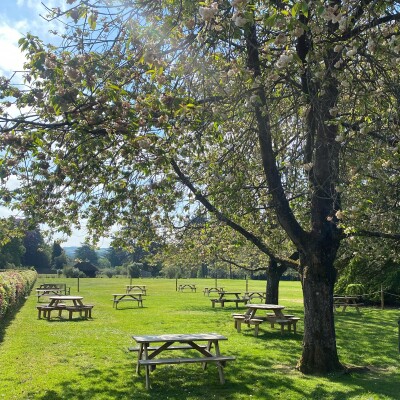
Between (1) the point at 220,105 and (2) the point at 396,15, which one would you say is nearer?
(2) the point at 396,15

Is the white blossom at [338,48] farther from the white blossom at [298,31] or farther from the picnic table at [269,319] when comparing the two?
the picnic table at [269,319]

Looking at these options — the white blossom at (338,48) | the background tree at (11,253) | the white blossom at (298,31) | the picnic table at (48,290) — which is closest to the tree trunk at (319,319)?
the white blossom at (338,48)

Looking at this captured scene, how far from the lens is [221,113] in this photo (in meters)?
7.27

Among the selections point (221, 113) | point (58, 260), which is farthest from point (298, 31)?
point (58, 260)

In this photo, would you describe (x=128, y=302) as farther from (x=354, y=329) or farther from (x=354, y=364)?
(x=354, y=364)

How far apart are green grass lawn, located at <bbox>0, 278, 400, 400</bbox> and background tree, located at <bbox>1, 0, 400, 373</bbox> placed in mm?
1043

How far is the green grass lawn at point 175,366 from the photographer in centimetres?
782

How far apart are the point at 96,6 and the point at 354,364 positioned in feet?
28.0

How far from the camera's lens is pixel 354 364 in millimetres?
10305

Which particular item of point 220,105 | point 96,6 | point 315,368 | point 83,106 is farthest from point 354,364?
point 96,6

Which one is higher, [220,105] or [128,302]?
[220,105]

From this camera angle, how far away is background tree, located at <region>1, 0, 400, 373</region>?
6.00m

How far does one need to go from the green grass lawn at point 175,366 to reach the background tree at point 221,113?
1043 millimetres

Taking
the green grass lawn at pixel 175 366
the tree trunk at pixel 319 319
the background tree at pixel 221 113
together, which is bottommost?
the green grass lawn at pixel 175 366
